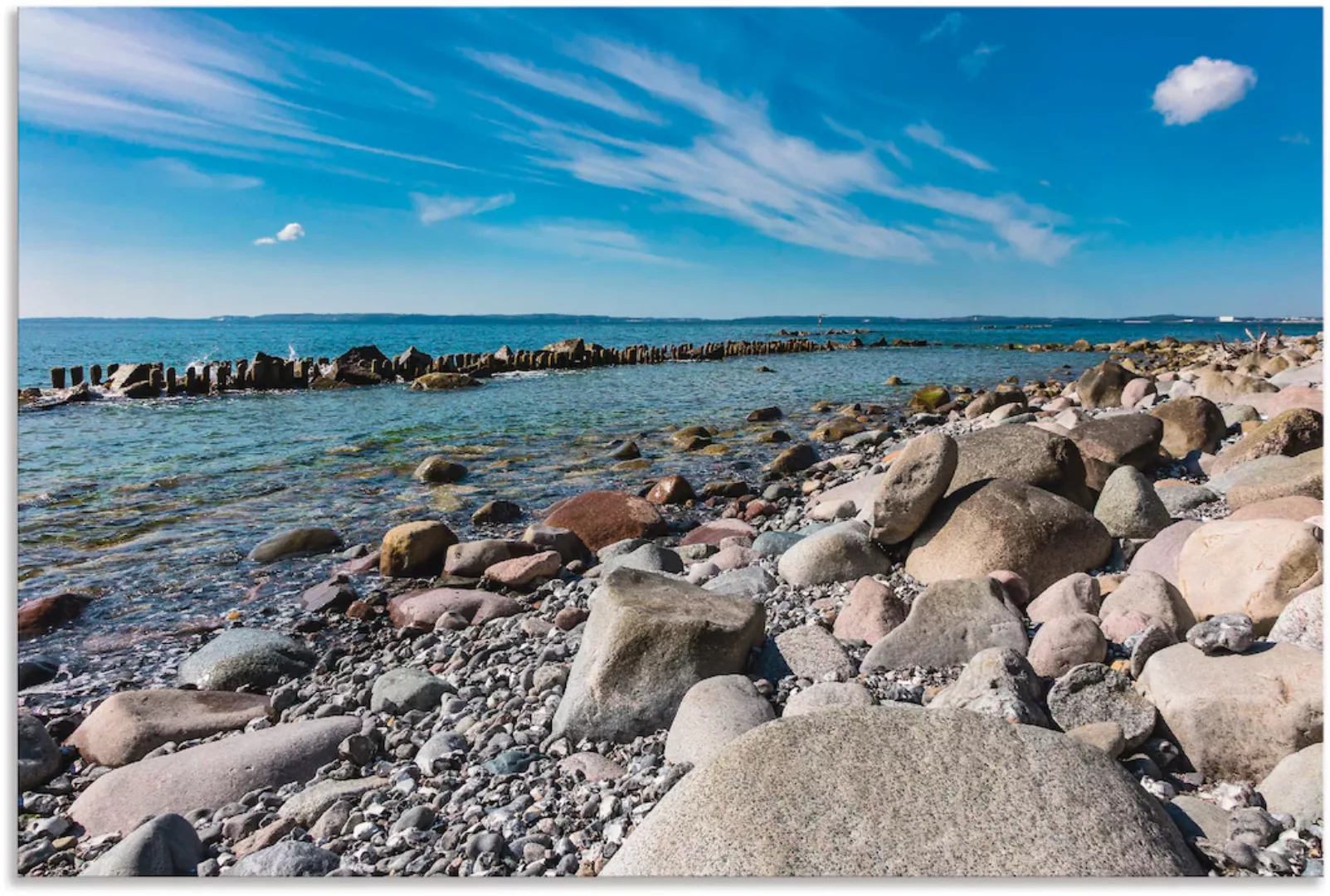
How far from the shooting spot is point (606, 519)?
9500 mm

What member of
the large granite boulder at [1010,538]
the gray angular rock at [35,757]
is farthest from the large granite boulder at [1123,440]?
the gray angular rock at [35,757]

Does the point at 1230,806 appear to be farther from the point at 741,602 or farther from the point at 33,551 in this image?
the point at 33,551

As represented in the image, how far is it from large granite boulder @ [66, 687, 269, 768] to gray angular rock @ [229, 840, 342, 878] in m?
2.08

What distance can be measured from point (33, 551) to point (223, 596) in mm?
3242

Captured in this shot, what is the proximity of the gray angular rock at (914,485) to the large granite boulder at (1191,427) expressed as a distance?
18.7ft

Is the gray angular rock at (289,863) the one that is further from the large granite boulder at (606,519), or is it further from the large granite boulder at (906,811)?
the large granite boulder at (606,519)

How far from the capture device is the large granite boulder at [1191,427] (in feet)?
33.0

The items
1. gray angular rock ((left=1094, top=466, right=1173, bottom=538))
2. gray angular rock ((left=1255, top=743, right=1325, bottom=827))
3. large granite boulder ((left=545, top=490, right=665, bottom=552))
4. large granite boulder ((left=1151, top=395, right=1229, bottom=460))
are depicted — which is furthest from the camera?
A: large granite boulder ((left=1151, top=395, right=1229, bottom=460))

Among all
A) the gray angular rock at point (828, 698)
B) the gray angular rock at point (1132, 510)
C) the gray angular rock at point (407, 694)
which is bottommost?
the gray angular rock at point (407, 694)

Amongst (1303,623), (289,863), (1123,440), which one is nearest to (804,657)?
(1303,623)

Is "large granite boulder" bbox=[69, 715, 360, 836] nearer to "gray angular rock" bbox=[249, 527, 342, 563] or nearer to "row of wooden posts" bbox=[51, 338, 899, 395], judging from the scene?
"gray angular rock" bbox=[249, 527, 342, 563]

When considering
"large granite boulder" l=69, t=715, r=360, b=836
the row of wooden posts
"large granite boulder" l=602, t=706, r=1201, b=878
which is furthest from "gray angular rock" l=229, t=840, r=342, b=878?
the row of wooden posts

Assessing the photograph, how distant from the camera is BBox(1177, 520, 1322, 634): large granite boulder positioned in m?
3.93

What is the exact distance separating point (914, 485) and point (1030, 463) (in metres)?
1.79
